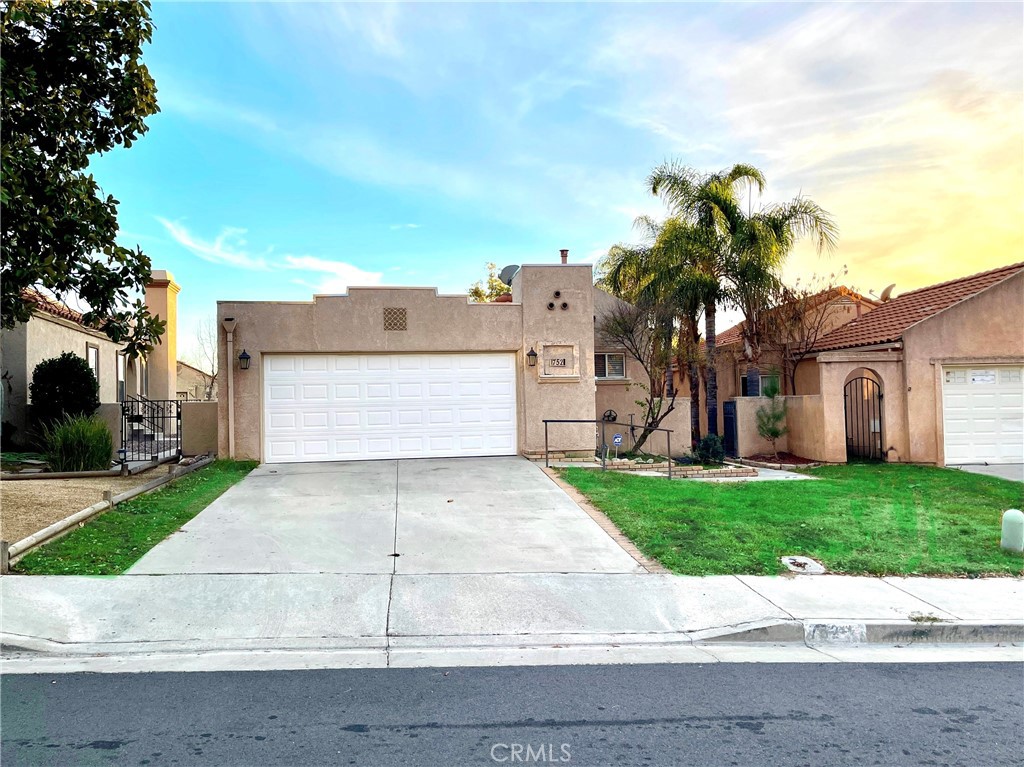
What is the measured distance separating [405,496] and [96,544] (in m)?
4.11

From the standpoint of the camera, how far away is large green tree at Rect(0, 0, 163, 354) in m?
7.71

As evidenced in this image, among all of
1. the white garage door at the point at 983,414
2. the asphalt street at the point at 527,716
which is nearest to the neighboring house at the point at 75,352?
the asphalt street at the point at 527,716

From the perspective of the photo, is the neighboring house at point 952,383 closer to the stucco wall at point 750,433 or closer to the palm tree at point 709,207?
the stucco wall at point 750,433

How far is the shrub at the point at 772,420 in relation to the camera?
16.7 meters

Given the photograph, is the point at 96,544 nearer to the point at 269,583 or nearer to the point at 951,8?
the point at 269,583

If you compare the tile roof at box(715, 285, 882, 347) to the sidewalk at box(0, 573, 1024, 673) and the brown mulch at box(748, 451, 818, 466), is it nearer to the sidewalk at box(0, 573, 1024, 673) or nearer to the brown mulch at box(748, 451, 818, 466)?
the brown mulch at box(748, 451, 818, 466)

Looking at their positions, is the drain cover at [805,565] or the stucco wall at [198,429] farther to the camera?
the stucco wall at [198,429]

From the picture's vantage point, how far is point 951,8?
35.2 ft

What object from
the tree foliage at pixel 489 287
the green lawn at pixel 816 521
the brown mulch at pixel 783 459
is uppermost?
the tree foliage at pixel 489 287

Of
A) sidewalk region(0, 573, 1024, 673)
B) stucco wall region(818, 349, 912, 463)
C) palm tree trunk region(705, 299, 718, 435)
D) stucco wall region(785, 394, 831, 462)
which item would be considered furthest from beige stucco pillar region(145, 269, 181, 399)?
stucco wall region(818, 349, 912, 463)

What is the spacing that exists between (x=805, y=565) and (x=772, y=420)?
10.2 m

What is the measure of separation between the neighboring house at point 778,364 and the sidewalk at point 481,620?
45.6ft
